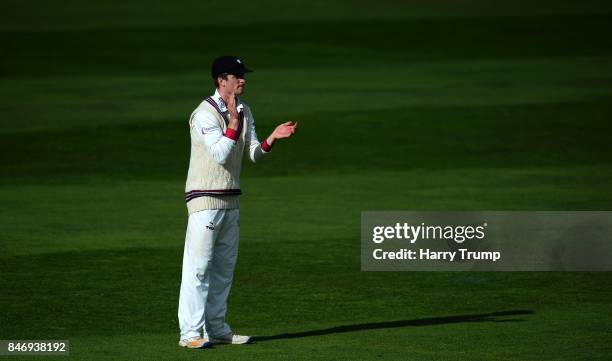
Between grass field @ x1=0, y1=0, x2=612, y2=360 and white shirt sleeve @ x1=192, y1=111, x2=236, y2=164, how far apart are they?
1438 mm

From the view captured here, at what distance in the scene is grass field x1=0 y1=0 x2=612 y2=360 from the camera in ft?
35.7

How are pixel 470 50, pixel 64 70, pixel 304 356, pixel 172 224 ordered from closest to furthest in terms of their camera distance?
pixel 304 356 < pixel 172 224 < pixel 64 70 < pixel 470 50

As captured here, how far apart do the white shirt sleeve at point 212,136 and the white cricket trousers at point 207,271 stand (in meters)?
0.47

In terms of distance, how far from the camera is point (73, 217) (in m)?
16.0

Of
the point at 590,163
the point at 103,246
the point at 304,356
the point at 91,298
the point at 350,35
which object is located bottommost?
the point at 304,356

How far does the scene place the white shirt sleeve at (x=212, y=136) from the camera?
9.73 meters

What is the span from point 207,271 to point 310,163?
33.0 ft

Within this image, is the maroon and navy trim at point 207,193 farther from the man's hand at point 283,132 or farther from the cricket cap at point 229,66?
the cricket cap at point 229,66

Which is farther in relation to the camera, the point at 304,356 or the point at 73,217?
the point at 73,217

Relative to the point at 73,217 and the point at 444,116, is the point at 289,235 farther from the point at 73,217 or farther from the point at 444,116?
the point at 444,116

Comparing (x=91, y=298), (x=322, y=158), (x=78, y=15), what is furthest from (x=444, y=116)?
(x=78, y=15)

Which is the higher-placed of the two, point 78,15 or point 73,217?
point 78,15

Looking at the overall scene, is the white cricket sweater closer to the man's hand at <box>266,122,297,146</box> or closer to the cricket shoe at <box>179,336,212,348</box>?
the man's hand at <box>266,122,297,146</box>

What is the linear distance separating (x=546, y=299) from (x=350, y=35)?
70.2 feet
